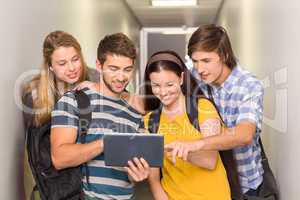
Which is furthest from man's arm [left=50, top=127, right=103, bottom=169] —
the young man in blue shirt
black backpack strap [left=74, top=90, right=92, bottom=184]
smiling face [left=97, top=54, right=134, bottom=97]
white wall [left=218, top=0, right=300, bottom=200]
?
white wall [left=218, top=0, right=300, bottom=200]

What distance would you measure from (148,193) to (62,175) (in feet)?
1.55

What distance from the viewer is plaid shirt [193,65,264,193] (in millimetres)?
1484

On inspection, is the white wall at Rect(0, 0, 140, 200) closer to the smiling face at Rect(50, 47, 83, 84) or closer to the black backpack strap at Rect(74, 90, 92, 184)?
the smiling face at Rect(50, 47, 83, 84)

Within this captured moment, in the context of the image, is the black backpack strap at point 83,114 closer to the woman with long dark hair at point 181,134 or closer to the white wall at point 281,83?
the woman with long dark hair at point 181,134

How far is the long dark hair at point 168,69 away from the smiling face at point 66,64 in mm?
333

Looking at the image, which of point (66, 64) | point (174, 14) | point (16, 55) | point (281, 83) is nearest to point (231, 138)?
point (281, 83)

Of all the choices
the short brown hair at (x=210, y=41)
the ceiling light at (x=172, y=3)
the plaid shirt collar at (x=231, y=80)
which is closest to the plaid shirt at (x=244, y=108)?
the plaid shirt collar at (x=231, y=80)

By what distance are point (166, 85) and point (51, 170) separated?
492 mm

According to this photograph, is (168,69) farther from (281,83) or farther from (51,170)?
(281,83)

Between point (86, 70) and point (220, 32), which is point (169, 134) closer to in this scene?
point (220, 32)

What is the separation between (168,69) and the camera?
1.39 metres

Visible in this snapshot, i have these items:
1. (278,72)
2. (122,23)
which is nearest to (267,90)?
(278,72)

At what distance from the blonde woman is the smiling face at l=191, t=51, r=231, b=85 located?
0.49 meters

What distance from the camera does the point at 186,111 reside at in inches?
55.4
